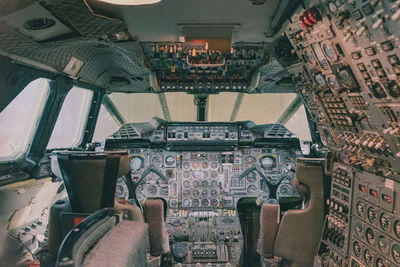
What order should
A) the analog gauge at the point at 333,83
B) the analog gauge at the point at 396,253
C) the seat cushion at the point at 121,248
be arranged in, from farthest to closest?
Answer: the analog gauge at the point at 333,83, the analog gauge at the point at 396,253, the seat cushion at the point at 121,248

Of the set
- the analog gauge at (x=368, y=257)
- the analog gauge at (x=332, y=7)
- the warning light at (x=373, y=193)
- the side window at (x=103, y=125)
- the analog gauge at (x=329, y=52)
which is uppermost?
the analog gauge at (x=332, y=7)

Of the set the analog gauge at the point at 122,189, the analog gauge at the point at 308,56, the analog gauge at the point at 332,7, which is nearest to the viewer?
the analog gauge at the point at 332,7

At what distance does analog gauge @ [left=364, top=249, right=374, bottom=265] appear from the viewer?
92.9 inches

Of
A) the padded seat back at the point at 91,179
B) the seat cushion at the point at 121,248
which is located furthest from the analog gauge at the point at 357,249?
the padded seat back at the point at 91,179

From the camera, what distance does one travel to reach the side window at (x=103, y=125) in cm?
534

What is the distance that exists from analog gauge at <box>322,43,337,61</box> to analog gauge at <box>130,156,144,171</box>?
386cm

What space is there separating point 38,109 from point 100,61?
0.89 metres

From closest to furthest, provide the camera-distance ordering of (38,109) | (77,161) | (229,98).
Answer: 1. (77,161)
2. (38,109)
3. (229,98)

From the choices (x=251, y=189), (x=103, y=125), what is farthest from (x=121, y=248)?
(x=103, y=125)

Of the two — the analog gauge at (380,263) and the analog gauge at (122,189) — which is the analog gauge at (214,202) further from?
the analog gauge at (380,263)

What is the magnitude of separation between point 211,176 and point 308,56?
333cm

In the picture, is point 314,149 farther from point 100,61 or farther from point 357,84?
point 100,61

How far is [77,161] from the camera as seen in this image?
3.03 metres

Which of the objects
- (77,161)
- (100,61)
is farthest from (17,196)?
(100,61)
